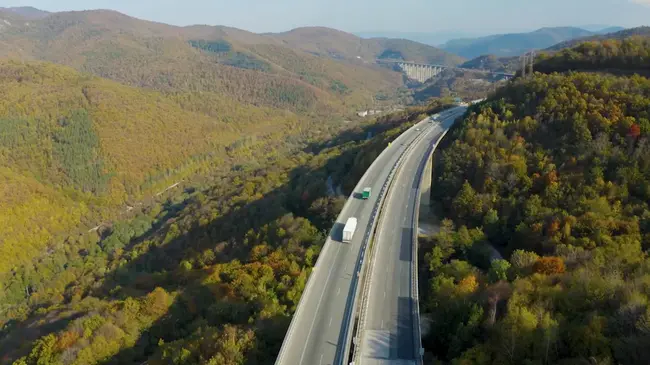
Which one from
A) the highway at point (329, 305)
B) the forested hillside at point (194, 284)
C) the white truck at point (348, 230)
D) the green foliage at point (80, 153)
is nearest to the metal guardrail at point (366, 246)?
the highway at point (329, 305)

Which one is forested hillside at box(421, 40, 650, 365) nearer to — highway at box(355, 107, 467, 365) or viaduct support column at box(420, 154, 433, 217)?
viaduct support column at box(420, 154, 433, 217)

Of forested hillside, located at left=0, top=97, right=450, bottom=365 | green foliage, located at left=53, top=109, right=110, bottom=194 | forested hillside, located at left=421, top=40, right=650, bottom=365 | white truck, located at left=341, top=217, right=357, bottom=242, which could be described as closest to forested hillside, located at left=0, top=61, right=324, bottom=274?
green foliage, located at left=53, top=109, right=110, bottom=194

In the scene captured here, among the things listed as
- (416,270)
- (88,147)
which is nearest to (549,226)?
(416,270)

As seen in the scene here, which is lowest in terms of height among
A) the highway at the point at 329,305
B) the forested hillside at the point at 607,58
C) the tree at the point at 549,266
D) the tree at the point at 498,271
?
the highway at the point at 329,305

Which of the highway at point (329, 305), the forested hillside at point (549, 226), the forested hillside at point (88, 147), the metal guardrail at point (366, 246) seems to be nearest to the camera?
the forested hillside at point (549, 226)

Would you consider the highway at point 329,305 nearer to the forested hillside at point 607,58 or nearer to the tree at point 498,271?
the tree at point 498,271

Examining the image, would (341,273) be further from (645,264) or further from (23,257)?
(23,257)
